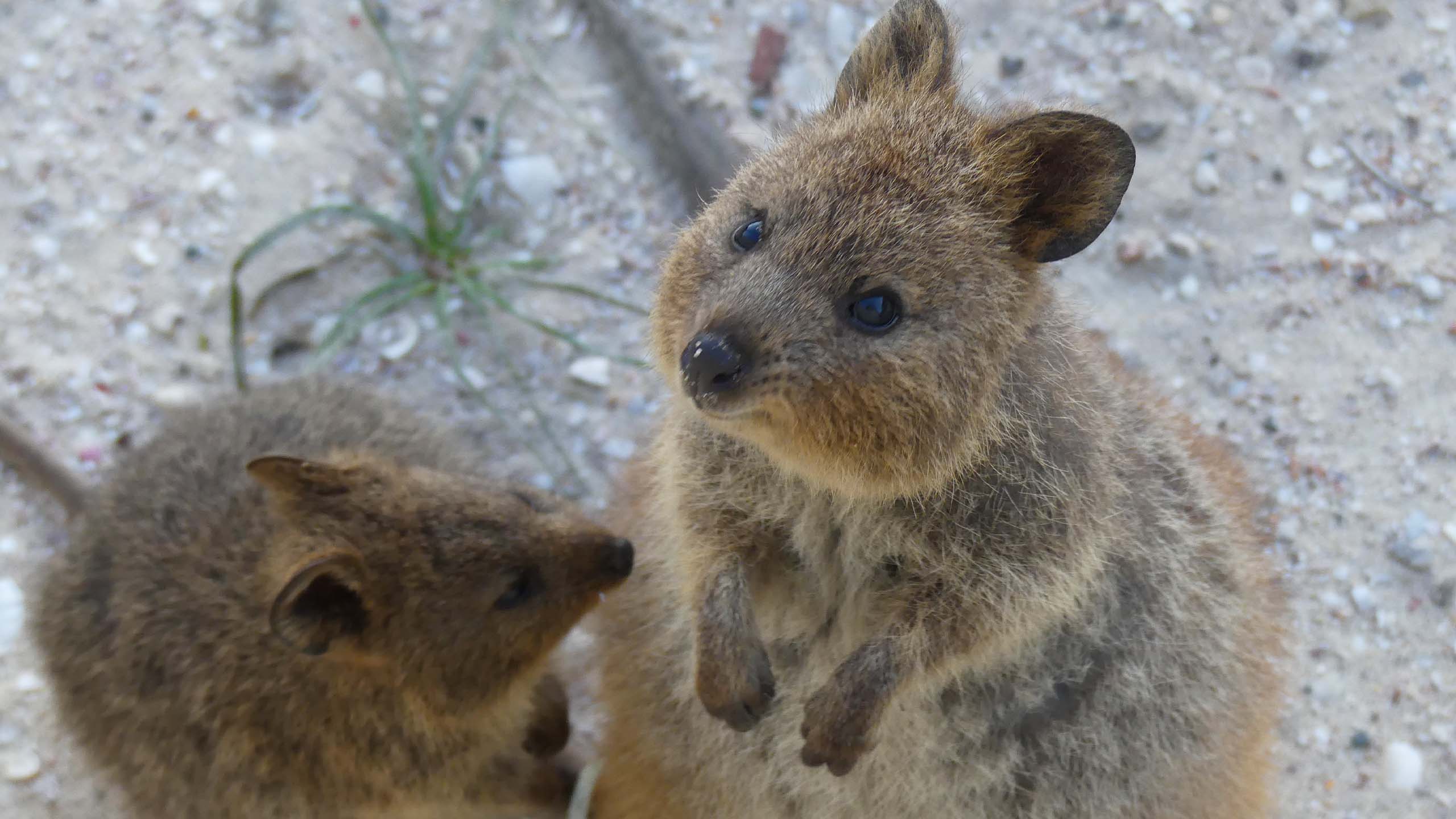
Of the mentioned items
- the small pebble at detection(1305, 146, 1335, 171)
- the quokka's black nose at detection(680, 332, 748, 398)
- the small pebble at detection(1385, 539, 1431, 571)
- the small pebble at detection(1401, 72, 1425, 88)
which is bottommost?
the small pebble at detection(1385, 539, 1431, 571)

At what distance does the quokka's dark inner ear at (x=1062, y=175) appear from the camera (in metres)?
2.45

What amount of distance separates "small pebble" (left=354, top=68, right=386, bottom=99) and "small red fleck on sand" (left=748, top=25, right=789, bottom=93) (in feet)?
5.05

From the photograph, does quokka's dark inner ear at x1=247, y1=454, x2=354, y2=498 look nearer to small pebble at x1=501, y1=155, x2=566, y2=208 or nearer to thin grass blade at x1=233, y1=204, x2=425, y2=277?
thin grass blade at x1=233, y1=204, x2=425, y2=277

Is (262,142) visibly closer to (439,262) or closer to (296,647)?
(439,262)

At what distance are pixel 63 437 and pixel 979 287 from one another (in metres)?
3.53

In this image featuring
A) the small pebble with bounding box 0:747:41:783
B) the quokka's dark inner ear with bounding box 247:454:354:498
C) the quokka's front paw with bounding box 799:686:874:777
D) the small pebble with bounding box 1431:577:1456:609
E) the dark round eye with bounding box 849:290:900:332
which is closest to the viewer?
the dark round eye with bounding box 849:290:900:332

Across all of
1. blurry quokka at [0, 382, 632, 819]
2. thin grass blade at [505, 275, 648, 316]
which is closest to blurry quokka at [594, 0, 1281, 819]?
blurry quokka at [0, 382, 632, 819]

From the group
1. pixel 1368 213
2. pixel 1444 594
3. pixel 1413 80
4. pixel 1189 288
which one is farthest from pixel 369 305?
pixel 1413 80

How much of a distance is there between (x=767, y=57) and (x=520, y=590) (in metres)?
2.80

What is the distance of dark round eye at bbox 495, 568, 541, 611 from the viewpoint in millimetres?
3453

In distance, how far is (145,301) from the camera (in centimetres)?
469

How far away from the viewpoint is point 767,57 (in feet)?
17.3

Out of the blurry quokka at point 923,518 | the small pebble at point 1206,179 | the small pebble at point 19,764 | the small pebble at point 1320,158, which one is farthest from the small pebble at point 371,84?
the small pebble at point 1320,158

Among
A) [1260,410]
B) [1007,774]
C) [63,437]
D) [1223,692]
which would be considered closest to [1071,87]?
[1260,410]
